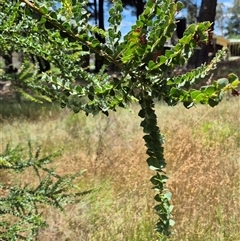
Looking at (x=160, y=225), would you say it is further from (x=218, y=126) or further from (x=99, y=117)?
(x=99, y=117)

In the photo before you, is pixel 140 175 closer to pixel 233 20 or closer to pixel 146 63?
pixel 146 63

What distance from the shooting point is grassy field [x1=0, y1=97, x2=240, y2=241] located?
289 cm

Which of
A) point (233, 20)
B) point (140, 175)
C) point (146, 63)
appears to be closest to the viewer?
point (146, 63)

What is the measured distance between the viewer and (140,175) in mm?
3930

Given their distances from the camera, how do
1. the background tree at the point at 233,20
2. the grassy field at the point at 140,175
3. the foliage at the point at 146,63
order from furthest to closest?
the background tree at the point at 233,20 → the grassy field at the point at 140,175 → the foliage at the point at 146,63

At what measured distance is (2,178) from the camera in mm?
4312

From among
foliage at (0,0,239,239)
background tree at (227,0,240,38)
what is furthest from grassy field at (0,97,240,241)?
background tree at (227,0,240,38)

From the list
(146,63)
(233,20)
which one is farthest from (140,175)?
(233,20)

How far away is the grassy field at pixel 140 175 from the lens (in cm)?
289

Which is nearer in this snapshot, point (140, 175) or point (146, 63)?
point (146, 63)

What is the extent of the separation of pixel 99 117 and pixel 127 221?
431cm

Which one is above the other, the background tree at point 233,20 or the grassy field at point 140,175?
the background tree at point 233,20

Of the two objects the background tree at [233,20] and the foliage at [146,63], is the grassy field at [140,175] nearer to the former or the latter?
the foliage at [146,63]

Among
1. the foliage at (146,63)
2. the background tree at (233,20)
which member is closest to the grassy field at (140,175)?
the foliage at (146,63)
